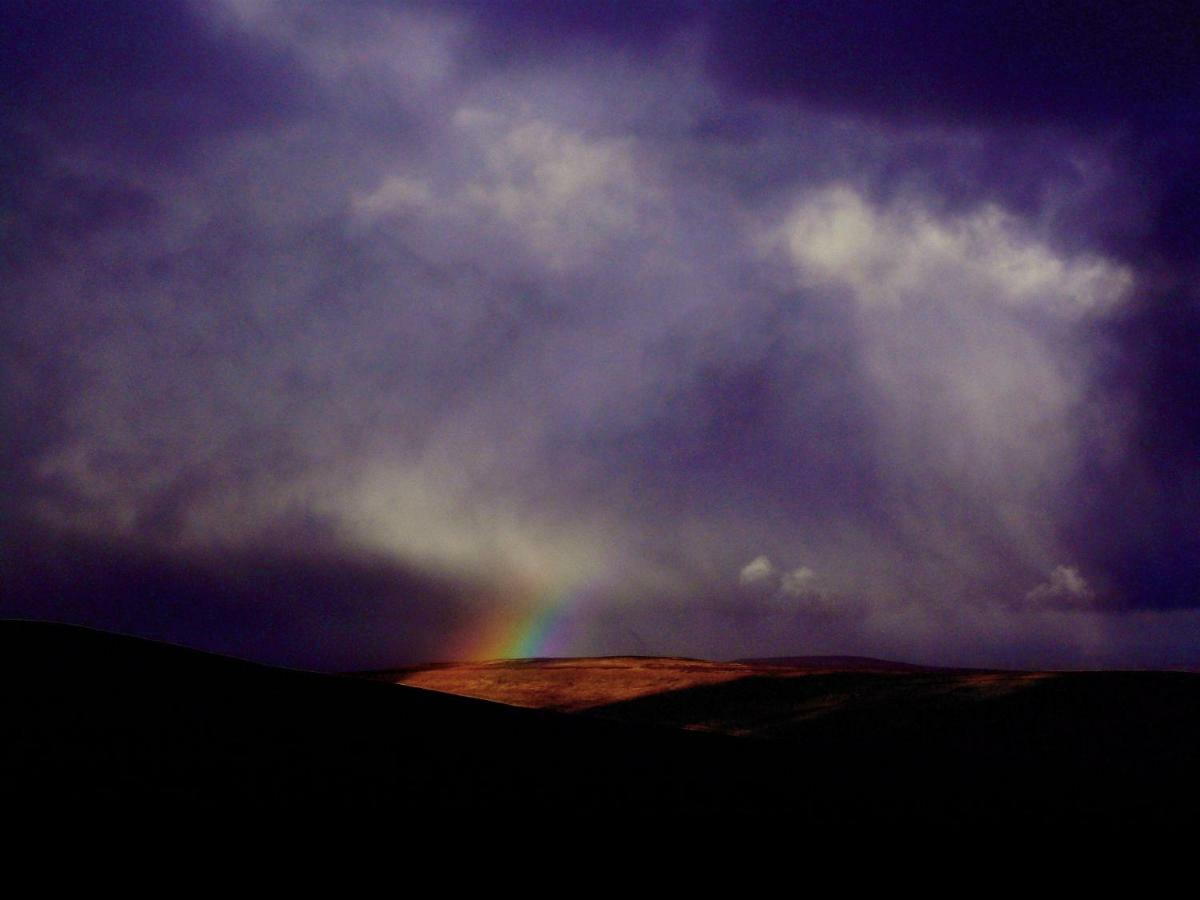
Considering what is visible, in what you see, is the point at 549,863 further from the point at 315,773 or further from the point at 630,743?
the point at 630,743

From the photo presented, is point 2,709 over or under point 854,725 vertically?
over

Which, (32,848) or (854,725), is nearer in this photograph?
(32,848)

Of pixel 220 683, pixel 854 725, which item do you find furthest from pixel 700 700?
pixel 220 683

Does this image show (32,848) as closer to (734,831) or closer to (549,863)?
(549,863)

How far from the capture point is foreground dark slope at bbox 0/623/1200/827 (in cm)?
839

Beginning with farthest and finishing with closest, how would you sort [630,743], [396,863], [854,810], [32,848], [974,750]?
[974,750], [630,743], [854,810], [396,863], [32,848]

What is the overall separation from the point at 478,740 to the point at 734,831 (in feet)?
→ 14.3

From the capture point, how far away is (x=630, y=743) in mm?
13039

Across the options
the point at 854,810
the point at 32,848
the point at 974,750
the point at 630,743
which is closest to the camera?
the point at 32,848

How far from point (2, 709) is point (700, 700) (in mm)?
16254

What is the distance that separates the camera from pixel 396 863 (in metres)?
6.87

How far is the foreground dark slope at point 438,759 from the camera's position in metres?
8.39

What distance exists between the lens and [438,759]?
10617 millimetres

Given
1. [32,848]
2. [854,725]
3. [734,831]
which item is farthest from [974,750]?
[32,848]
